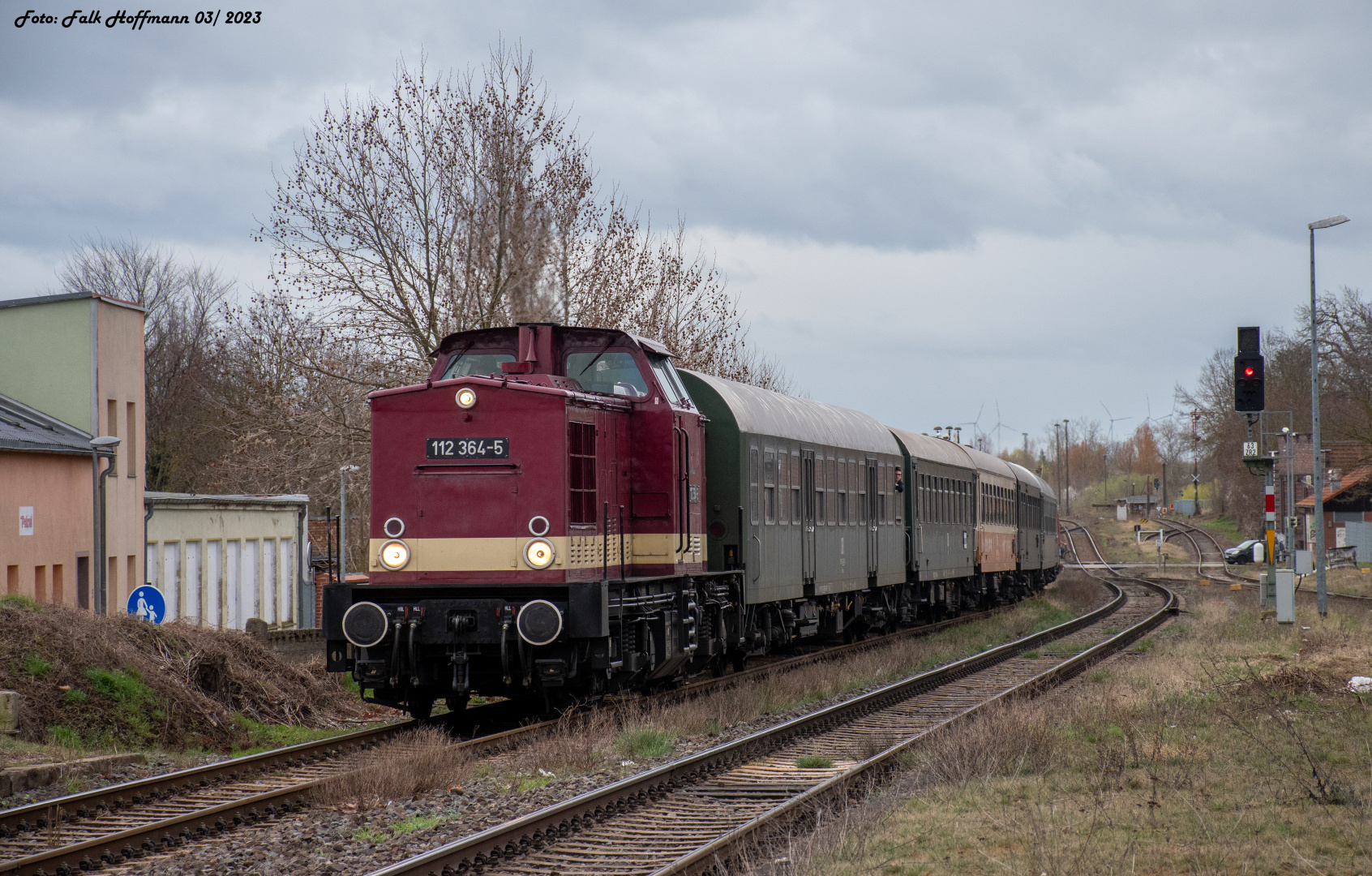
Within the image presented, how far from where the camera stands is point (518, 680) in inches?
452

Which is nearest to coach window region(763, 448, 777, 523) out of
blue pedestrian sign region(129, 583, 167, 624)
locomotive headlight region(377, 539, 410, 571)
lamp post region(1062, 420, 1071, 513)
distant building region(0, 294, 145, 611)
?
locomotive headlight region(377, 539, 410, 571)

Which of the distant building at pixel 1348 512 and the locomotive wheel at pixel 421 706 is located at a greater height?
the distant building at pixel 1348 512

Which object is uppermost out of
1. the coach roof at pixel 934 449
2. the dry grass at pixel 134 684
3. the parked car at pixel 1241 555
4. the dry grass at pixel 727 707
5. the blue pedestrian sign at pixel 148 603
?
the coach roof at pixel 934 449

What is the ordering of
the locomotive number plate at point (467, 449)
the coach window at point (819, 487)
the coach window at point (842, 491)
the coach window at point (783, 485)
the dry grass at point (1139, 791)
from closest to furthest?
the dry grass at point (1139, 791) → the locomotive number plate at point (467, 449) → the coach window at point (783, 485) → the coach window at point (819, 487) → the coach window at point (842, 491)

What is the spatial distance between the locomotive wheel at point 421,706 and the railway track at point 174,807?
1.70 ft

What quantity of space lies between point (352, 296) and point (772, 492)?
11.8 m

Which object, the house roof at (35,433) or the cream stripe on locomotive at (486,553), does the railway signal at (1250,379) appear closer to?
the cream stripe on locomotive at (486,553)

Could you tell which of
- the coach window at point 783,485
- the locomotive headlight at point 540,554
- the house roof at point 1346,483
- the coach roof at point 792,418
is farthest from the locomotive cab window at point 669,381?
the house roof at point 1346,483

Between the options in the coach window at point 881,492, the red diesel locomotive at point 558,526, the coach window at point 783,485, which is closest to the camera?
the red diesel locomotive at point 558,526

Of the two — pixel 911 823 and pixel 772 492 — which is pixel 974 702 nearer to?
pixel 772 492

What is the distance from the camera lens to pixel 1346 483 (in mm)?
60719

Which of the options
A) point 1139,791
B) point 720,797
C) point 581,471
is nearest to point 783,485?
point 581,471

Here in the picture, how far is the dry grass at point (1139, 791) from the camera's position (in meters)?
6.80

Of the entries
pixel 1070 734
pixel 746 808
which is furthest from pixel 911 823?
pixel 1070 734
